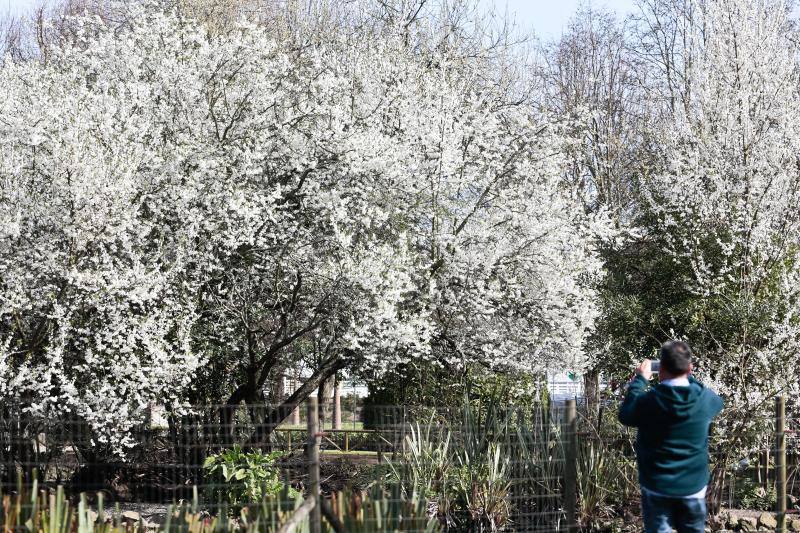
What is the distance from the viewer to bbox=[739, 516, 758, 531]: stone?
375 inches

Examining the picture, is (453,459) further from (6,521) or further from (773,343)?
(6,521)

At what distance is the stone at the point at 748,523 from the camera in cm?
953

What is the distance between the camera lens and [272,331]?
12.9 metres

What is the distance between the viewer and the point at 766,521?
9.94 m

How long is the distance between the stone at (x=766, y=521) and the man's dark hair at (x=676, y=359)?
18.1ft

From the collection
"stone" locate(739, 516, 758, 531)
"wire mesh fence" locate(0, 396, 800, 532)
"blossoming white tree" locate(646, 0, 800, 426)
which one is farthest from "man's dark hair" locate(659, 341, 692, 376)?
"blossoming white tree" locate(646, 0, 800, 426)

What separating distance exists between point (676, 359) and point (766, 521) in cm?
570

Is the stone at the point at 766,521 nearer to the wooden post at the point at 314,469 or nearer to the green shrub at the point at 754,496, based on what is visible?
the green shrub at the point at 754,496

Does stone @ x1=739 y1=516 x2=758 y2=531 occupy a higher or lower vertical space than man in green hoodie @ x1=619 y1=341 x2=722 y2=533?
lower

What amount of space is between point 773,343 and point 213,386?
24.1ft

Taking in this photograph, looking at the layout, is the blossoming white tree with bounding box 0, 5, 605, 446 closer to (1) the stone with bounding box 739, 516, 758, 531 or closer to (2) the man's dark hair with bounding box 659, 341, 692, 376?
(1) the stone with bounding box 739, 516, 758, 531

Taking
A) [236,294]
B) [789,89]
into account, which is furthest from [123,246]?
[789,89]

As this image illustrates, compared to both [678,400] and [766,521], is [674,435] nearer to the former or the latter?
[678,400]

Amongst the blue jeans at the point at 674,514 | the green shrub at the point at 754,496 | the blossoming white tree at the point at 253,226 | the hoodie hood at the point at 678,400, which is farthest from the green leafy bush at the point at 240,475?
the hoodie hood at the point at 678,400
